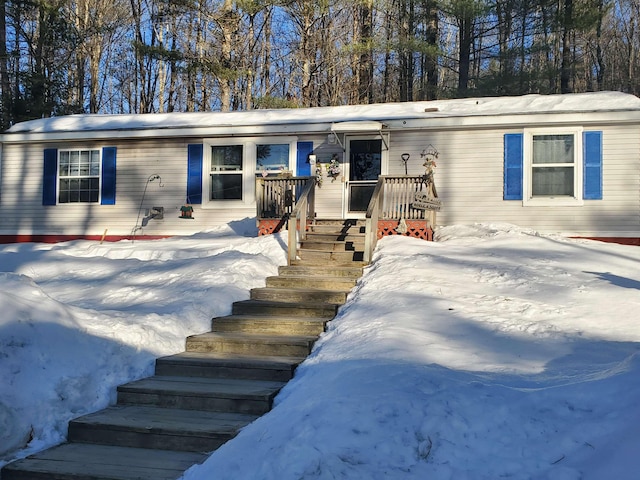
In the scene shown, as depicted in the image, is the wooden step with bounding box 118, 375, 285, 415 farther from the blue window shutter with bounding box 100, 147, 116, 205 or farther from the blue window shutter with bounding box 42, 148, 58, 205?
the blue window shutter with bounding box 42, 148, 58, 205

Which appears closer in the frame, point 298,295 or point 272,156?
point 298,295

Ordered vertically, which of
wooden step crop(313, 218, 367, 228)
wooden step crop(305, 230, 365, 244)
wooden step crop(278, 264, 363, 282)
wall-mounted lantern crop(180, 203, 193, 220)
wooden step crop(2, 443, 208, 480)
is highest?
wall-mounted lantern crop(180, 203, 193, 220)

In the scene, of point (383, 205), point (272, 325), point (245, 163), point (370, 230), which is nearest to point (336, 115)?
point (245, 163)

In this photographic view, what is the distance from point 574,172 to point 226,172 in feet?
25.9

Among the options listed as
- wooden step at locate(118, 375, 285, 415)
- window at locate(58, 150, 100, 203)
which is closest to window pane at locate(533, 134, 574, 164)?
wooden step at locate(118, 375, 285, 415)

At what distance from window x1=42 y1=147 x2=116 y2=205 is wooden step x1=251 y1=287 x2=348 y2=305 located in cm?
825

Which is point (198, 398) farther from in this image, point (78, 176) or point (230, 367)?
point (78, 176)

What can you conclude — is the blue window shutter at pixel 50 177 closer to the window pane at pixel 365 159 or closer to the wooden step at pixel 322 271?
the window pane at pixel 365 159

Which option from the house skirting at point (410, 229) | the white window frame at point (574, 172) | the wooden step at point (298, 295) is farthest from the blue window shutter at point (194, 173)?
the white window frame at point (574, 172)

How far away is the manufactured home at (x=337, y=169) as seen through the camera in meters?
11.5

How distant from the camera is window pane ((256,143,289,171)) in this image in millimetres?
13289

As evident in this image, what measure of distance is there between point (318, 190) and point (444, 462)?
407 inches

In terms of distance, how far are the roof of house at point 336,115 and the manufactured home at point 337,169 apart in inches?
1.7

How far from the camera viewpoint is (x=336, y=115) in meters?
13.6
